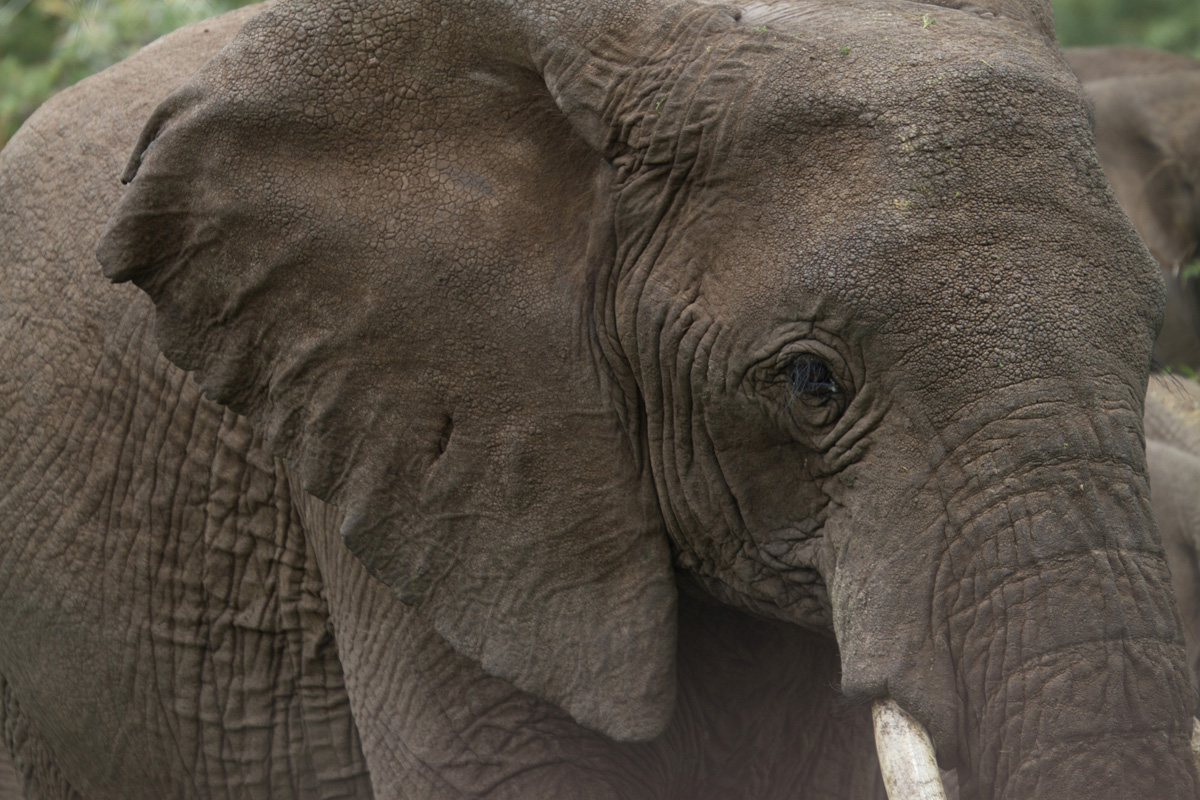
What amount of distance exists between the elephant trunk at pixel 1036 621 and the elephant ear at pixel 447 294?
0.50 m

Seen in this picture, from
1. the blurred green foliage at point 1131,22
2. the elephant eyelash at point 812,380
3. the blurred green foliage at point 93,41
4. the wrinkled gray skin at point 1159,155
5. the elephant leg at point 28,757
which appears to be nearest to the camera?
the elephant eyelash at point 812,380

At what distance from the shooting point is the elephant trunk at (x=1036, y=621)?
7.73 ft

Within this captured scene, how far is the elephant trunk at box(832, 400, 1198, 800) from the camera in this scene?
7.73ft

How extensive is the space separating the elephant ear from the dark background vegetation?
5.42 m

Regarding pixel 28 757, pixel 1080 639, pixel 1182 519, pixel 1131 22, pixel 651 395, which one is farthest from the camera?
pixel 1131 22

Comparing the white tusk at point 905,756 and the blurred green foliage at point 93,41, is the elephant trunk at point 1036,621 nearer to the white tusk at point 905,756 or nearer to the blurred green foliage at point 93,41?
the white tusk at point 905,756

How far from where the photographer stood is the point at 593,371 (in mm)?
2779

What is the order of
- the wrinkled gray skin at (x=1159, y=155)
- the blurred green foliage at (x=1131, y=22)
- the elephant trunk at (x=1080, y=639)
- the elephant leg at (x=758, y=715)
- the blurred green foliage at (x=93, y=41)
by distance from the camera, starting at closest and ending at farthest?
1. the elephant trunk at (x=1080, y=639)
2. the elephant leg at (x=758, y=715)
3. the blurred green foliage at (x=93, y=41)
4. the wrinkled gray skin at (x=1159, y=155)
5. the blurred green foliage at (x=1131, y=22)

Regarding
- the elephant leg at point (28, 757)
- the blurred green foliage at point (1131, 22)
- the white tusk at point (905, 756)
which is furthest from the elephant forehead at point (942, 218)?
the blurred green foliage at point (1131, 22)

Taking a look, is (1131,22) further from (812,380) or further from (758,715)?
(812,380)

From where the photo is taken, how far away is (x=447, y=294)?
2773mm

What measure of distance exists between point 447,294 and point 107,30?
21.5ft

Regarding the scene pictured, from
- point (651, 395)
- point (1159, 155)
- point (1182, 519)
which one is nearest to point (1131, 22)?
point (1159, 155)

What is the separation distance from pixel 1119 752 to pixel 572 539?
967mm
